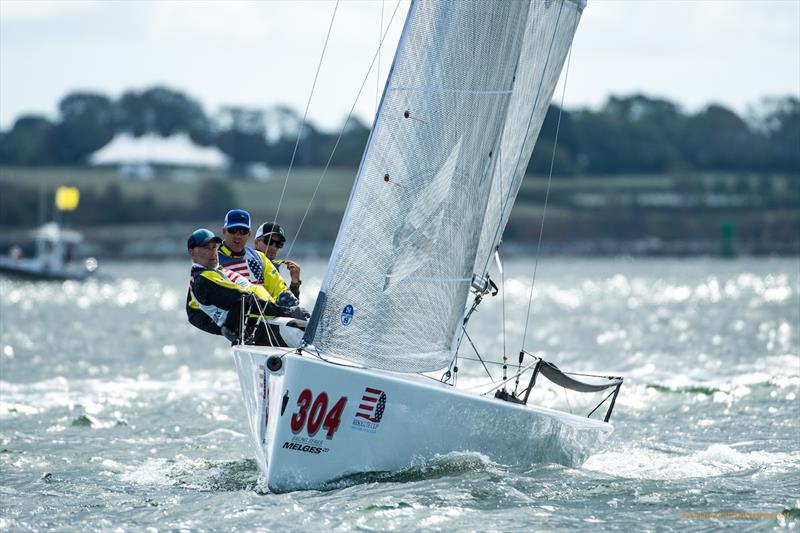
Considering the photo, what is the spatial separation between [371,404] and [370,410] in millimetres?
42

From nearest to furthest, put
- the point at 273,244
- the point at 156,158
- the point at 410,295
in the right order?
the point at 410,295
the point at 273,244
the point at 156,158

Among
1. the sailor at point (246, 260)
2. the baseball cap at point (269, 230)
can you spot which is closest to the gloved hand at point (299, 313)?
the sailor at point (246, 260)

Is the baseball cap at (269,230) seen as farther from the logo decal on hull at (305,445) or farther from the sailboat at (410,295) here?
the logo decal on hull at (305,445)

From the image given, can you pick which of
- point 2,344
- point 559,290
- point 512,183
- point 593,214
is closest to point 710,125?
point 593,214

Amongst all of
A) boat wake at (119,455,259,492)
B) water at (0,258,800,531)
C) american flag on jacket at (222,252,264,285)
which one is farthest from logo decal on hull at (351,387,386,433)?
american flag on jacket at (222,252,264,285)

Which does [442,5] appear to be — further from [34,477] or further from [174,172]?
[174,172]

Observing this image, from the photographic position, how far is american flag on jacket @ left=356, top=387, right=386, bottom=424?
898 centimetres

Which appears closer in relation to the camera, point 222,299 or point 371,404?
point 371,404

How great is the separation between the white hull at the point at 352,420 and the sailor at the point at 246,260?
0.96 metres

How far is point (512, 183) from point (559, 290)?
150 ft

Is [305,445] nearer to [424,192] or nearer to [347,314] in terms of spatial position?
[347,314]

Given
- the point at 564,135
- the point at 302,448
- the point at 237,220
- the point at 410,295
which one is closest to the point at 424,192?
the point at 410,295

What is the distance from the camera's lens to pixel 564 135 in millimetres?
139250

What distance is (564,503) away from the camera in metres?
8.92
